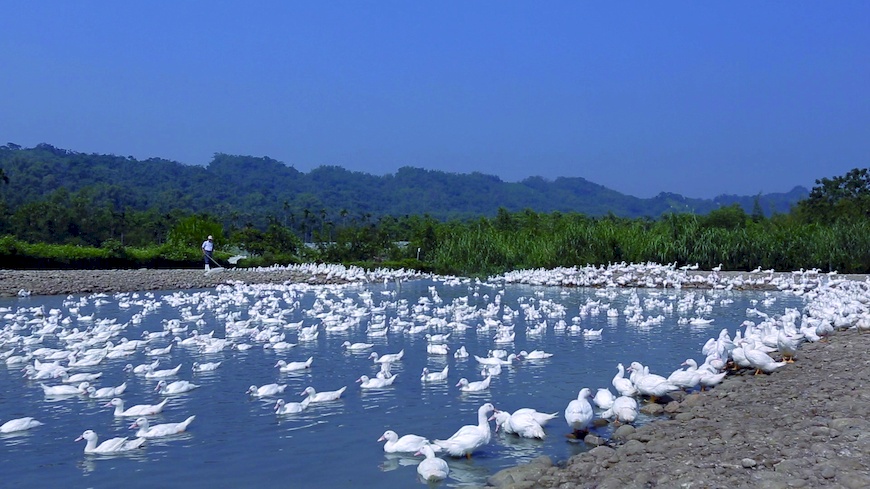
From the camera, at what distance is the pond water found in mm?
8742

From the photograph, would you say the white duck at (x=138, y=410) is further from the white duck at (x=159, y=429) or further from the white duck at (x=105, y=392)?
the white duck at (x=105, y=392)

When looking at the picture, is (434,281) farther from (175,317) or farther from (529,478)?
(529,478)

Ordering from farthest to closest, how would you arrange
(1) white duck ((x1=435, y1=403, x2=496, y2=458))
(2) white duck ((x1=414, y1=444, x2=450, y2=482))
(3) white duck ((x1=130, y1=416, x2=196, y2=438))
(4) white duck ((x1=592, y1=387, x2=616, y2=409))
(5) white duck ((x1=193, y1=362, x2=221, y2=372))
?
(5) white duck ((x1=193, y1=362, x2=221, y2=372)), (4) white duck ((x1=592, y1=387, x2=616, y2=409)), (3) white duck ((x1=130, y1=416, x2=196, y2=438)), (1) white duck ((x1=435, y1=403, x2=496, y2=458)), (2) white duck ((x1=414, y1=444, x2=450, y2=482))

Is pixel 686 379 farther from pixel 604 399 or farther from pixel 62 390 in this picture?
pixel 62 390

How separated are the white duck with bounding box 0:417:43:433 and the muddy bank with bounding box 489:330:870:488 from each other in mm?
6291

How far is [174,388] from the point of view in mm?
12695

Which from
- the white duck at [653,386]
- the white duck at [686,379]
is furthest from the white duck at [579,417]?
the white duck at [686,379]

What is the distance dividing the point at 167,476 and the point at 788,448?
6.08m

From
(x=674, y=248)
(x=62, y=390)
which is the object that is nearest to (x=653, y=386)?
(x=62, y=390)

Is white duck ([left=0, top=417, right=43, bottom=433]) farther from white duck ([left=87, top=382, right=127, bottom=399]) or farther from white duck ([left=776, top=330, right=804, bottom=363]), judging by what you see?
white duck ([left=776, top=330, right=804, bottom=363])

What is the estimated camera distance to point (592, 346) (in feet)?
56.2

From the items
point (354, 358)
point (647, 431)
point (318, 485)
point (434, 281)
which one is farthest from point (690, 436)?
point (434, 281)

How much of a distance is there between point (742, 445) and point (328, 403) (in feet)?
19.7

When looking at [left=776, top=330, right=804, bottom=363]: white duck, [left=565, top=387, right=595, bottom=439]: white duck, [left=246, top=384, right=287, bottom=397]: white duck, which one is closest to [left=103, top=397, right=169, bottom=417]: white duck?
[left=246, top=384, right=287, bottom=397]: white duck
